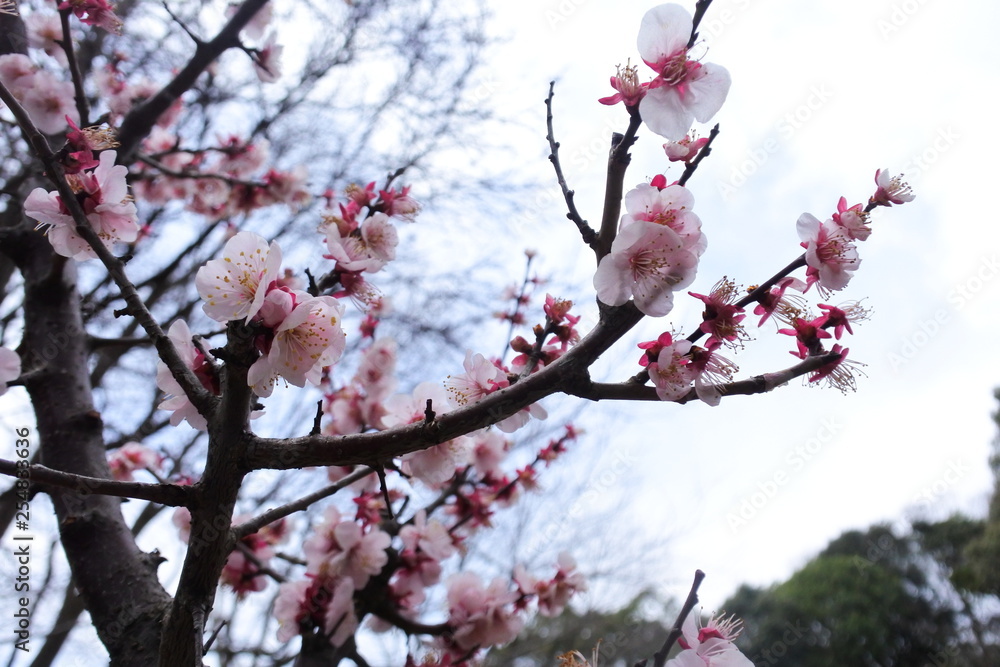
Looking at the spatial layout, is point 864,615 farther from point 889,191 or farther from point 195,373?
point 195,373

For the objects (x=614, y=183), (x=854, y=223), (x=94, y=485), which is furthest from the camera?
(x=854, y=223)

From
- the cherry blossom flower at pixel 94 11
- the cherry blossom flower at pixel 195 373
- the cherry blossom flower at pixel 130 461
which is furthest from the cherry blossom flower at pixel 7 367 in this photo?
the cherry blossom flower at pixel 130 461

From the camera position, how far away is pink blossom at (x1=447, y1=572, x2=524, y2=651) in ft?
7.01

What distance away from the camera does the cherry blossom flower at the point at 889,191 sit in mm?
1179

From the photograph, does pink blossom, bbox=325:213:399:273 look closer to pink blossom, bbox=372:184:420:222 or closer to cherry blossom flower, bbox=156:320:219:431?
pink blossom, bbox=372:184:420:222

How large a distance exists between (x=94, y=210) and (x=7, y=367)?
43 centimetres

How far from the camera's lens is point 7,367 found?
53.6 inches

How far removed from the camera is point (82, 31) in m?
3.51

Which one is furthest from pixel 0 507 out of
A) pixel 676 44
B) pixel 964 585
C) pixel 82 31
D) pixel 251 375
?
pixel 964 585

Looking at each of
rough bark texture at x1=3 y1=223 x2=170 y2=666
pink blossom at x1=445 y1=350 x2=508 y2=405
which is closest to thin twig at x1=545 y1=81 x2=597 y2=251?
pink blossom at x1=445 y1=350 x2=508 y2=405

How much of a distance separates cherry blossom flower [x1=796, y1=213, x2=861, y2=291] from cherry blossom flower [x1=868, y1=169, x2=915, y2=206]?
155 millimetres

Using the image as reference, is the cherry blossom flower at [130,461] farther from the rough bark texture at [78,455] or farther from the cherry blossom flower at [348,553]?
the cherry blossom flower at [348,553]

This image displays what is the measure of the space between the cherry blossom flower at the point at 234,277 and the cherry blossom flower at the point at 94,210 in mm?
387

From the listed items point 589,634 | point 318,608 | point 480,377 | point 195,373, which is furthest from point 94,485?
point 589,634
